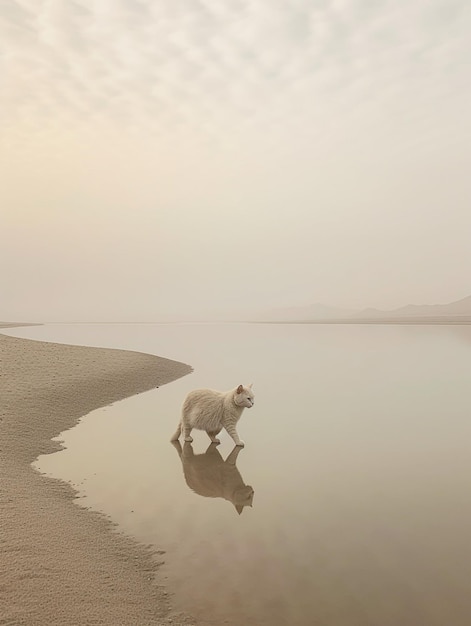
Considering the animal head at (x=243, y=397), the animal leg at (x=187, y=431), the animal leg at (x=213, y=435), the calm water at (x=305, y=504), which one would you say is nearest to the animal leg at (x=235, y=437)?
the calm water at (x=305, y=504)

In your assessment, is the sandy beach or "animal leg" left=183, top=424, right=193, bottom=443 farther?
"animal leg" left=183, top=424, right=193, bottom=443

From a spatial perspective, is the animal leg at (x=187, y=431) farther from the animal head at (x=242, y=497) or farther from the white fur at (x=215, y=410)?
the animal head at (x=242, y=497)

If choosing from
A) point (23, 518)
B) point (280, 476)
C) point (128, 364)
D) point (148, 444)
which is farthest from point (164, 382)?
point (23, 518)

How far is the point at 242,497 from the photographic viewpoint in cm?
718

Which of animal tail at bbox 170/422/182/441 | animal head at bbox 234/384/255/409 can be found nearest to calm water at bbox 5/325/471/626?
animal tail at bbox 170/422/182/441

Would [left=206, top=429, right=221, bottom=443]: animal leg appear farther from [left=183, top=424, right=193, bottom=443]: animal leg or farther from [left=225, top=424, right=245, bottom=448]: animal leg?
[left=225, top=424, right=245, bottom=448]: animal leg

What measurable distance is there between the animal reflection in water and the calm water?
49mm

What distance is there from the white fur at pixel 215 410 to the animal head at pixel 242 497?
8.18ft

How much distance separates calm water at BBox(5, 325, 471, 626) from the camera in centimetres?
454

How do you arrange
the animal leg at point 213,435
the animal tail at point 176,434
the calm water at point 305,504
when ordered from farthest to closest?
the animal leg at point 213,435 < the animal tail at point 176,434 < the calm water at point 305,504

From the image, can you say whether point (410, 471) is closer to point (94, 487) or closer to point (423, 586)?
point (423, 586)

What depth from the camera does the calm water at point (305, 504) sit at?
14.9ft

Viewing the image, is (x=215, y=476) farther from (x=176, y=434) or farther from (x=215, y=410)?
(x=176, y=434)

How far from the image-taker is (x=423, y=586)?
4.69m
